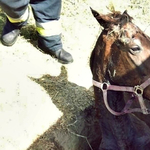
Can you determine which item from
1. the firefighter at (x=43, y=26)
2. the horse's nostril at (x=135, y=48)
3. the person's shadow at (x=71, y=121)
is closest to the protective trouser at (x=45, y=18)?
the firefighter at (x=43, y=26)

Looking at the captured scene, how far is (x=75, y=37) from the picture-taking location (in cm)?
477

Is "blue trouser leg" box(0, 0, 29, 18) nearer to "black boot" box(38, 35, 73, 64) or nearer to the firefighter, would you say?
the firefighter

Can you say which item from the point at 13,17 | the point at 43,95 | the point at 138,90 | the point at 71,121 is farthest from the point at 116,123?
the point at 13,17

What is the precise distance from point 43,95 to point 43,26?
817 millimetres

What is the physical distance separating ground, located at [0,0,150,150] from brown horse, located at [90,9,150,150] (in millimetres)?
654

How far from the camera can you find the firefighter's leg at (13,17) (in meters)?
3.86

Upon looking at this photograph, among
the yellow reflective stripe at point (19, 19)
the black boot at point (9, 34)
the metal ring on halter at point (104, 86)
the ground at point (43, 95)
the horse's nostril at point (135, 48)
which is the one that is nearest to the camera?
the horse's nostril at point (135, 48)

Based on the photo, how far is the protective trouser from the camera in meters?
4.15

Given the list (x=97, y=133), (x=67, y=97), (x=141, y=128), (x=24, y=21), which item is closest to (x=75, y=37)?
(x=24, y=21)

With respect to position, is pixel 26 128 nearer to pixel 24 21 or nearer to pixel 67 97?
pixel 67 97

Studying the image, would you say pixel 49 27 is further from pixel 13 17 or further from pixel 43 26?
pixel 13 17

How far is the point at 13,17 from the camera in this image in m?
4.21

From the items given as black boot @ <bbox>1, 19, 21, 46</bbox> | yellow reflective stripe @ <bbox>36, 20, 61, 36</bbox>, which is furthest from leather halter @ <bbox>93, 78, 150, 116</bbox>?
black boot @ <bbox>1, 19, 21, 46</bbox>

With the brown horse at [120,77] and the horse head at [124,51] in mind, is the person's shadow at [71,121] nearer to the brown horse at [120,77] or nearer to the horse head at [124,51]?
the brown horse at [120,77]
